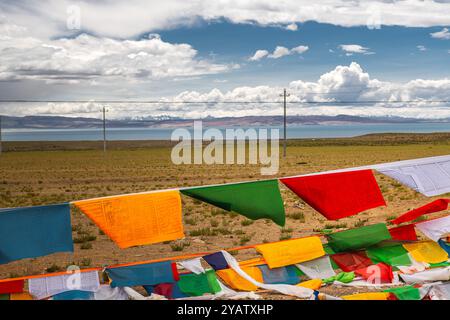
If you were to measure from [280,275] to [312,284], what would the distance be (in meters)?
0.43

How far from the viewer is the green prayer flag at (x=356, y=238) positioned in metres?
7.46

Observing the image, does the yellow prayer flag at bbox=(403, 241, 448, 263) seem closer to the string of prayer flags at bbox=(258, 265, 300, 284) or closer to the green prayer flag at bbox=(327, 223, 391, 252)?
the green prayer flag at bbox=(327, 223, 391, 252)

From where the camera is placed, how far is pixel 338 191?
672 centimetres

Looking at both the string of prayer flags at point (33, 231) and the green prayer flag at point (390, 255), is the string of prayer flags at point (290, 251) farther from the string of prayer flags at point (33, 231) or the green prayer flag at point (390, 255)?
the string of prayer flags at point (33, 231)

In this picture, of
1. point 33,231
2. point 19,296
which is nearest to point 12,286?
point 19,296

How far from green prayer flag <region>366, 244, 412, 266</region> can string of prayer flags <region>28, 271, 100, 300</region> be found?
12.6 ft

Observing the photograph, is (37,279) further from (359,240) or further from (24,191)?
(24,191)

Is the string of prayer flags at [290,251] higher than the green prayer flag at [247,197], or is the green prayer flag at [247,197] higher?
the green prayer flag at [247,197]

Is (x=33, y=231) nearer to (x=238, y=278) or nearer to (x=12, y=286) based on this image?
(x=12, y=286)

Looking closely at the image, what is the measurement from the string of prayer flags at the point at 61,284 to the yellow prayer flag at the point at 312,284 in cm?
249

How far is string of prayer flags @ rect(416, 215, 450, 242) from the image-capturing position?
7.61 m

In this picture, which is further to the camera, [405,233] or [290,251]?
[405,233]

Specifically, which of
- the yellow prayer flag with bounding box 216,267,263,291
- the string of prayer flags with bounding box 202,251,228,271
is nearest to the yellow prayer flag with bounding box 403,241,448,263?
the yellow prayer flag with bounding box 216,267,263,291

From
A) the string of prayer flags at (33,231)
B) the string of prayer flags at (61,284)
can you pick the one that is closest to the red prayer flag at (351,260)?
the string of prayer flags at (61,284)
